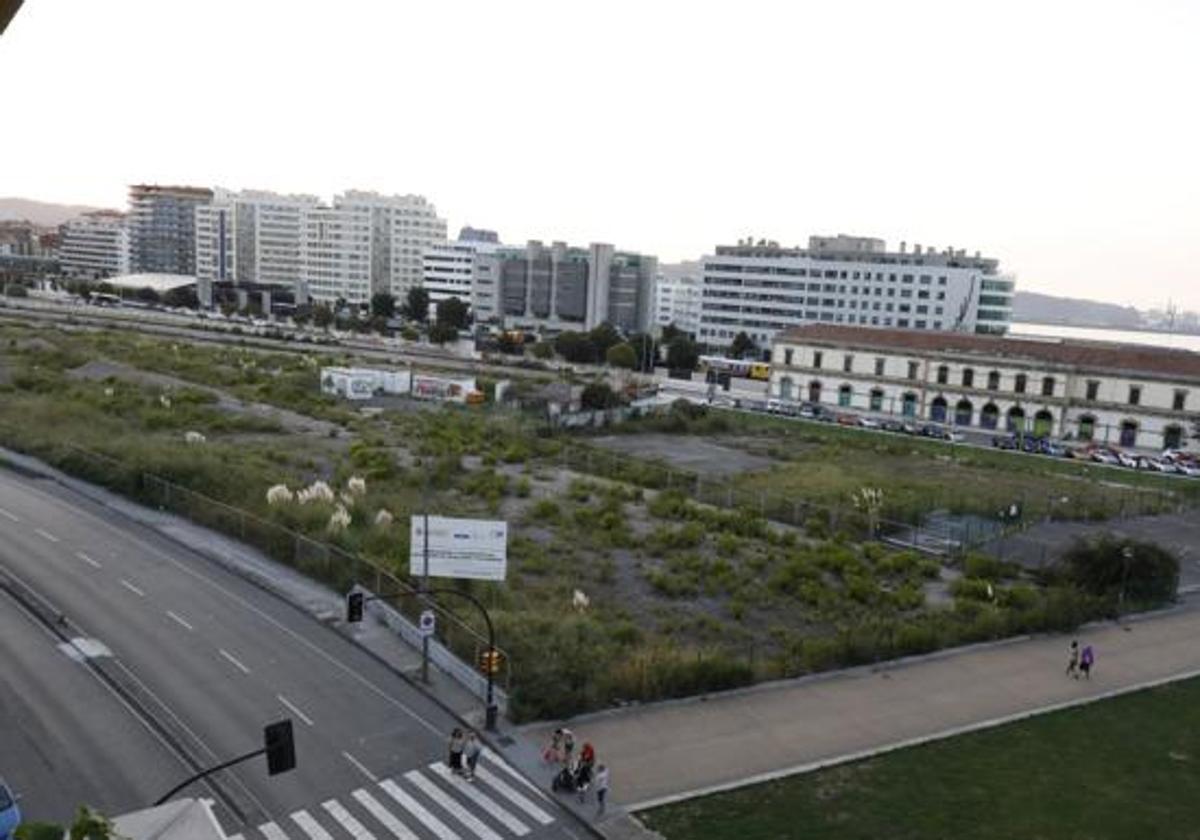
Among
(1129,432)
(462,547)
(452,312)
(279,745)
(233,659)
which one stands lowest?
(233,659)

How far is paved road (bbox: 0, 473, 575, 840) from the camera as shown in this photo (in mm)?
20812

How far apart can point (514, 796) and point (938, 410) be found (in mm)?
80310

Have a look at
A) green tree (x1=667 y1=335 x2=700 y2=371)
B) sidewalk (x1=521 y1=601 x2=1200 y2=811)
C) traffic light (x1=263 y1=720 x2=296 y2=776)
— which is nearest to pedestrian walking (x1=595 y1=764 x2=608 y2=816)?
sidewalk (x1=521 y1=601 x2=1200 y2=811)

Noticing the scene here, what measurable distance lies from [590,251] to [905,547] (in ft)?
473

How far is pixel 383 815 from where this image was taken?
20766mm

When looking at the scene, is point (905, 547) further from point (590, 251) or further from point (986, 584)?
point (590, 251)

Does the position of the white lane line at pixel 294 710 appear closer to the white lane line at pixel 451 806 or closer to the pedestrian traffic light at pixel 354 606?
the pedestrian traffic light at pixel 354 606

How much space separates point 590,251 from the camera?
18412cm

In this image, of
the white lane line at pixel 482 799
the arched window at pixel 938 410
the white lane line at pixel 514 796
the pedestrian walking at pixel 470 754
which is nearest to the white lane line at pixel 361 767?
the white lane line at pixel 482 799

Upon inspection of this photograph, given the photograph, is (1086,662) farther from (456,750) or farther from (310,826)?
(310,826)

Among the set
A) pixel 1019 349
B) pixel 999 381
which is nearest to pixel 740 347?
pixel 1019 349

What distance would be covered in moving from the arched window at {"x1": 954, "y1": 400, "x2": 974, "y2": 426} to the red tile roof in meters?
4.89

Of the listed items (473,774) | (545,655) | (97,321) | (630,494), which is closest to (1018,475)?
(630,494)

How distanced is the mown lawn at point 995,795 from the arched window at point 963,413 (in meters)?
67.9
